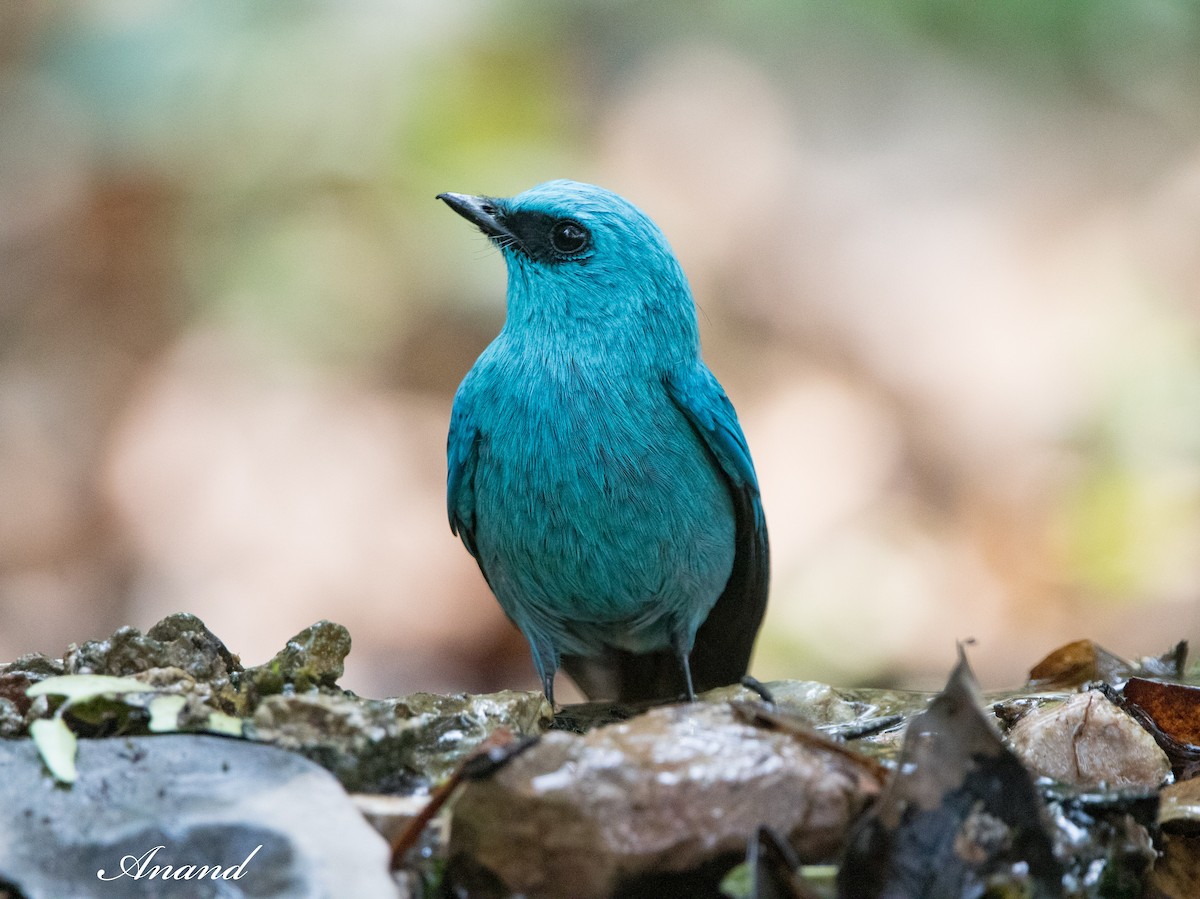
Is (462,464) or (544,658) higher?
(462,464)

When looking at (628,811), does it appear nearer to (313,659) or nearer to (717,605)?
(313,659)

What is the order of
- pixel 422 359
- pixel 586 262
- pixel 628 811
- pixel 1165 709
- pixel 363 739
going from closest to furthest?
pixel 628 811
pixel 363 739
pixel 1165 709
pixel 586 262
pixel 422 359

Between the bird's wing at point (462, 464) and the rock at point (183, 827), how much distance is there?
66.6 inches

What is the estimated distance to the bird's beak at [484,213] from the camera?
4.11 m

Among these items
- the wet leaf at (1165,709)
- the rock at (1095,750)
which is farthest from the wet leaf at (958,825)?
the wet leaf at (1165,709)

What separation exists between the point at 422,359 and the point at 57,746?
17.7ft

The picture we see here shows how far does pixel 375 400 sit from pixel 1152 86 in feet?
18.3

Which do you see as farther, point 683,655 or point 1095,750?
point 683,655

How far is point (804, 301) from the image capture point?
8531 millimetres

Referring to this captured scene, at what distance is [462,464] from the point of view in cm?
414

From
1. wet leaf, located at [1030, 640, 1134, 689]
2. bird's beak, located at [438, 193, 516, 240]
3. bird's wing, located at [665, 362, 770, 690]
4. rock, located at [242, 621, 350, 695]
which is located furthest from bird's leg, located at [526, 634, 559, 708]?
wet leaf, located at [1030, 640, 1134, 689]

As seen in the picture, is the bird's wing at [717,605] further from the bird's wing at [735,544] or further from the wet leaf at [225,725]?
the wet leaf at [225,725]

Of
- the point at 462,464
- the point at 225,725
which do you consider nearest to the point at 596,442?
the point at 462,464

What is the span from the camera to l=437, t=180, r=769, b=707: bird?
12.6ft
